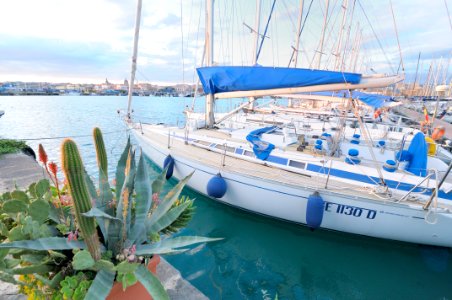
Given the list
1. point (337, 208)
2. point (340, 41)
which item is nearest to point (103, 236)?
point (337, 208)

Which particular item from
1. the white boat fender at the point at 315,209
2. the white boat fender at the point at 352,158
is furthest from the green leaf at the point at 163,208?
the white boat fender at the point at 352,158

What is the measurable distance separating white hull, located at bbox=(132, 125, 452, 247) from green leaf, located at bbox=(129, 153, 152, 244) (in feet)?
11.6

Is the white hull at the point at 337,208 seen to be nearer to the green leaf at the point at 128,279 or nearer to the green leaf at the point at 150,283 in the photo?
the green leaf at the point at 150,283

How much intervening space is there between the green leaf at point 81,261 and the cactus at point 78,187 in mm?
162

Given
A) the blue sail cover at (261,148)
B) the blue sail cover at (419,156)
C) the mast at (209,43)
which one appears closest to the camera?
the blue sail cover at (419,156)

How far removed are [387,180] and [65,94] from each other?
414 feet

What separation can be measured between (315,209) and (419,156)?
308 cm

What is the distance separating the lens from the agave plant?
1.64 m

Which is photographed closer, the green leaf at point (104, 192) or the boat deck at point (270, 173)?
the green leaf at point (104, 192)

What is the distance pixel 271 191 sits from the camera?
5402 mm

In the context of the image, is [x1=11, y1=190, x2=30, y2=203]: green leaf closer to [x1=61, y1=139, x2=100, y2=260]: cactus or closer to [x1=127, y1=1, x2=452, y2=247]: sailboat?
[x1=61, y1=139, x2=100, y2=260]: cactus

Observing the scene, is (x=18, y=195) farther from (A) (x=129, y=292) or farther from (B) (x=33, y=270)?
(A) (x=129, y=292)

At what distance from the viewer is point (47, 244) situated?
169cm

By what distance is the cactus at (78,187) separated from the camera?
1.59 meters
